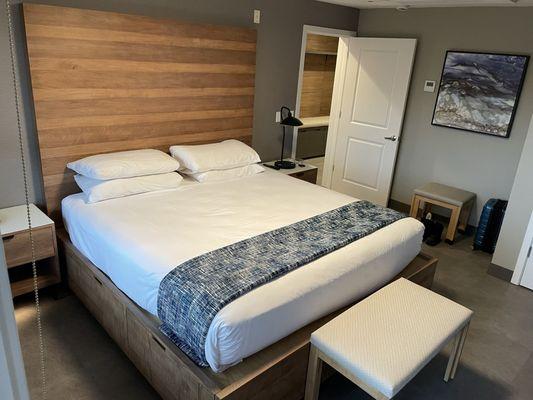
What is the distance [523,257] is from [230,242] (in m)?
2.51

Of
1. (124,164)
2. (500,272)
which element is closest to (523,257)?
(500,272)

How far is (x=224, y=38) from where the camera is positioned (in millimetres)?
3475

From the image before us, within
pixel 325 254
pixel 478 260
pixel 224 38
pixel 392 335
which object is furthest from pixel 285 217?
pixel 478 260

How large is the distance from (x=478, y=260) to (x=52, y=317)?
3.56 meters

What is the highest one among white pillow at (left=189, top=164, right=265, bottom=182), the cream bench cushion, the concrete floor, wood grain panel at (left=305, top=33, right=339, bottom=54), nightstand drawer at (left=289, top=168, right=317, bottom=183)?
wood grain panel at (left=305, top=33, right=339, bottom=54)

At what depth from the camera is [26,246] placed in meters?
2.48

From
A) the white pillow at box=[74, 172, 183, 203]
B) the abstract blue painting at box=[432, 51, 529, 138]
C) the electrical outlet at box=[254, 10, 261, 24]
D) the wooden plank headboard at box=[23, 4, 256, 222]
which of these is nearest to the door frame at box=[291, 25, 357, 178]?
the electrical outlet at box=[254, 10, 261, 24]

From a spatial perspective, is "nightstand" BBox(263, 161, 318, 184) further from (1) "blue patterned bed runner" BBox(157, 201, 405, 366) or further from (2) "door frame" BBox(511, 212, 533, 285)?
(2) "door frame" BBox(511, 212, 533, 285)

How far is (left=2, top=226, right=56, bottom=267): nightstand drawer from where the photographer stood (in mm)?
2426

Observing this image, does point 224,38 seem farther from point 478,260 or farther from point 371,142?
point 478,260

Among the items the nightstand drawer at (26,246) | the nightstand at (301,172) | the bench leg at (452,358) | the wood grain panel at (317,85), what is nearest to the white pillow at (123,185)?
the nightstand drawer at (26,246)

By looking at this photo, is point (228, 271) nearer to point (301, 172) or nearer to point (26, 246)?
point (26, 246)

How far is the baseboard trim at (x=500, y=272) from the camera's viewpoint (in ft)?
11.3

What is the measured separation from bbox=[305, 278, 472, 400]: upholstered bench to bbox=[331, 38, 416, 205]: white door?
105 inches
